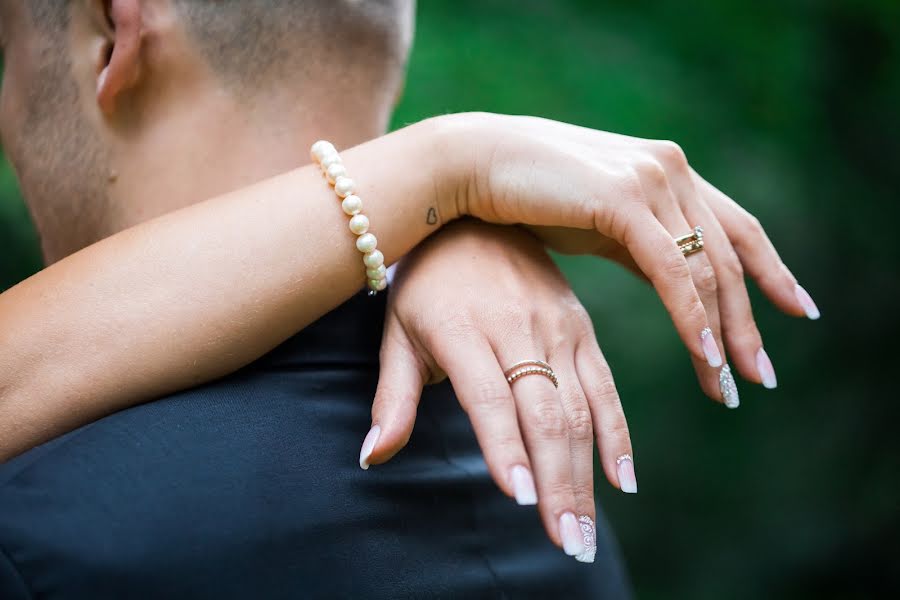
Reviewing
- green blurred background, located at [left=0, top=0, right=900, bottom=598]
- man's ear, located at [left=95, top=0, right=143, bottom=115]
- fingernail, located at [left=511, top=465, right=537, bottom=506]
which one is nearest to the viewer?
fingernail, located at [left=511, top=465, right=537, bottom=506]

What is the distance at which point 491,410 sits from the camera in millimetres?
883

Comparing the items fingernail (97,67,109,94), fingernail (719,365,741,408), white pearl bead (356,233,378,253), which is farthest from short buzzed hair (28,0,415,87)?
fingernail (719,365,741,408)

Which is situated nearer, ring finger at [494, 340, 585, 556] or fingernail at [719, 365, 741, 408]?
ring finger at [494, 340, 585, 556]

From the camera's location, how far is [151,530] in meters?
0.84

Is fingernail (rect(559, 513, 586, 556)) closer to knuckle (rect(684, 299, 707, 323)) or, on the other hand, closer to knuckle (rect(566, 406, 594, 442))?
knuckle (rect(566, 406, 594, 442))

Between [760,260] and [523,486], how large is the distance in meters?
0.50

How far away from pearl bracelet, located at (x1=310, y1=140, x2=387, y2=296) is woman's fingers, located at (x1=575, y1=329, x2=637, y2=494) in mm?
263

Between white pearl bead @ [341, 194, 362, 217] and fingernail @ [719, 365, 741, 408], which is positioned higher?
white pearl bead @ [341, 194, 362, 217]

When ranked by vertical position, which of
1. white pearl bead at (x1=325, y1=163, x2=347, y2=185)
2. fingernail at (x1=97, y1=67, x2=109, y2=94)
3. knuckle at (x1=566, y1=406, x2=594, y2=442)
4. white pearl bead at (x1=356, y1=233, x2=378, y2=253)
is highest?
fingernail at (x1=97, y1=67, x2=109, y2=94)

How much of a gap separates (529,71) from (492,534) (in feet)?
9.91

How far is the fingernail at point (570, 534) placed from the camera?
878mm

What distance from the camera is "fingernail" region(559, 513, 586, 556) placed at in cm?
88

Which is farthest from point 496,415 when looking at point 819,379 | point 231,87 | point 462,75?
point 819,379

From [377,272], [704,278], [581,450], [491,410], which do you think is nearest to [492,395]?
[491,410]
